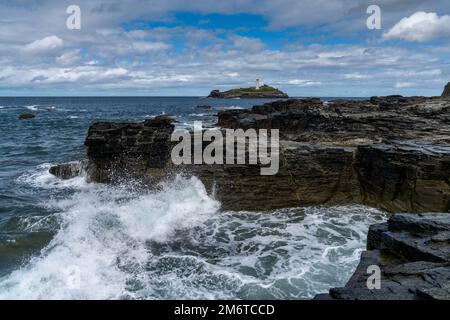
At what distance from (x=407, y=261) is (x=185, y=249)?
246 inches

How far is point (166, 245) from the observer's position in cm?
1154

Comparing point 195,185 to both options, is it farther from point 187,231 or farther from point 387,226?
point 387,226

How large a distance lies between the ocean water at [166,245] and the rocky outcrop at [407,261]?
220 cm

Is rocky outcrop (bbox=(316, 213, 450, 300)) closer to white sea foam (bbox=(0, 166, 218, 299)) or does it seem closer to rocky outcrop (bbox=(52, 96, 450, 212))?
white sea foam (bbox=(0, 166, 218, 299))

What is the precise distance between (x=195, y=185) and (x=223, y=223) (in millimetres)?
2526

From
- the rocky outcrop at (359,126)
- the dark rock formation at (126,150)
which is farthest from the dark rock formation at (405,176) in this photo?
the dark rock formation at (126,150)

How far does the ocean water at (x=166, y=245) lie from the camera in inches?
357

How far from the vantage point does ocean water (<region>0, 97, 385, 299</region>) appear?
9078 mm

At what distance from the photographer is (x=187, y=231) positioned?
496 inches

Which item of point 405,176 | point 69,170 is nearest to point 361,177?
point 405,176
